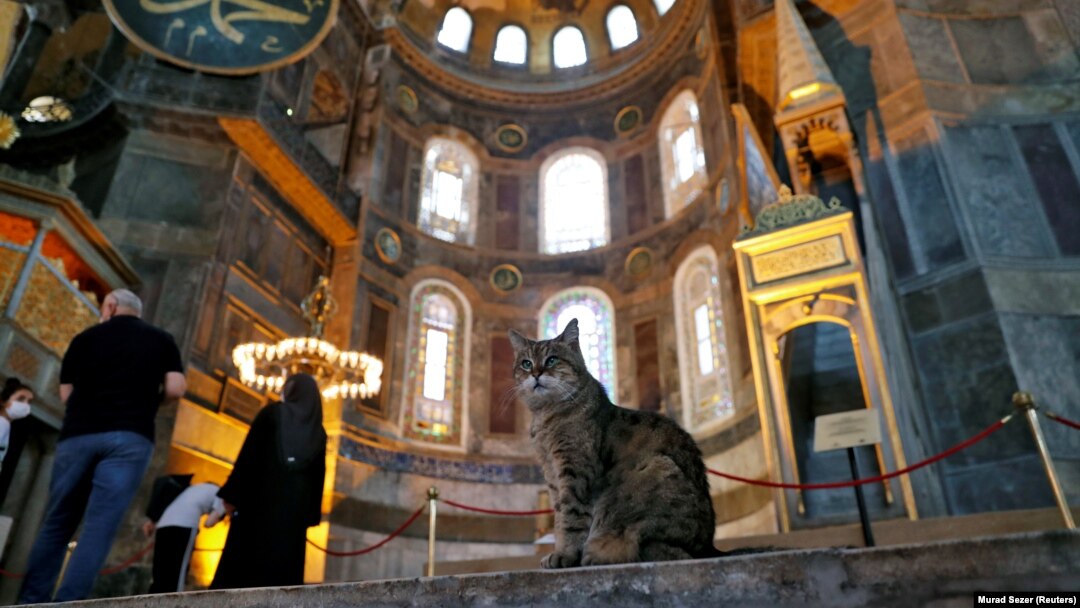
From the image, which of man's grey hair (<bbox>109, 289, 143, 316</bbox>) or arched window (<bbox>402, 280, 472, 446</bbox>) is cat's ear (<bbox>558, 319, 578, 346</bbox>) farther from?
arched window (<bbox>402, 280, 472, 446</bbox>)

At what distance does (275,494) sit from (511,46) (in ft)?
60.9

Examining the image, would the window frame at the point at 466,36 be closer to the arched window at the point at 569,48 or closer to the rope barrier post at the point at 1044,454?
the arched window at the point at 569,48

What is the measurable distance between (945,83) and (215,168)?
35.8ft

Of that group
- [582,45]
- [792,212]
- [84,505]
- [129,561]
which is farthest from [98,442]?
[582,45]

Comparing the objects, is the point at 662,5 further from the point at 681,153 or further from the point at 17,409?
the point at 17,409

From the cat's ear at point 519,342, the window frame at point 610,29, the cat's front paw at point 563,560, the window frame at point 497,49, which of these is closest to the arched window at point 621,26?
the window frame at point 610,29

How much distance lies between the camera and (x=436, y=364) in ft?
52.4

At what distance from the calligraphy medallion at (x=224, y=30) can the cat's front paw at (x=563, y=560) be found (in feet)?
37.5

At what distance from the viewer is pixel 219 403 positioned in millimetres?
11141

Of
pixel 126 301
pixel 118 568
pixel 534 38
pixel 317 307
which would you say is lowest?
pixel 118 568

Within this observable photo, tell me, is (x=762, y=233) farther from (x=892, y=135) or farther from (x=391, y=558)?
(x=391, y=558)

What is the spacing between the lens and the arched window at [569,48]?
20000 mm

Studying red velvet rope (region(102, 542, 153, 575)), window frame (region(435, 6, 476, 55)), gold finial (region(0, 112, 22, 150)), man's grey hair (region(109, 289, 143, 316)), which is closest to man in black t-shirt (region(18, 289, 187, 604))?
man's grey hair (region(109, 289, 143, 316))

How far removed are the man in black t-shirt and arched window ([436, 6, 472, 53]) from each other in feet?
57.0
